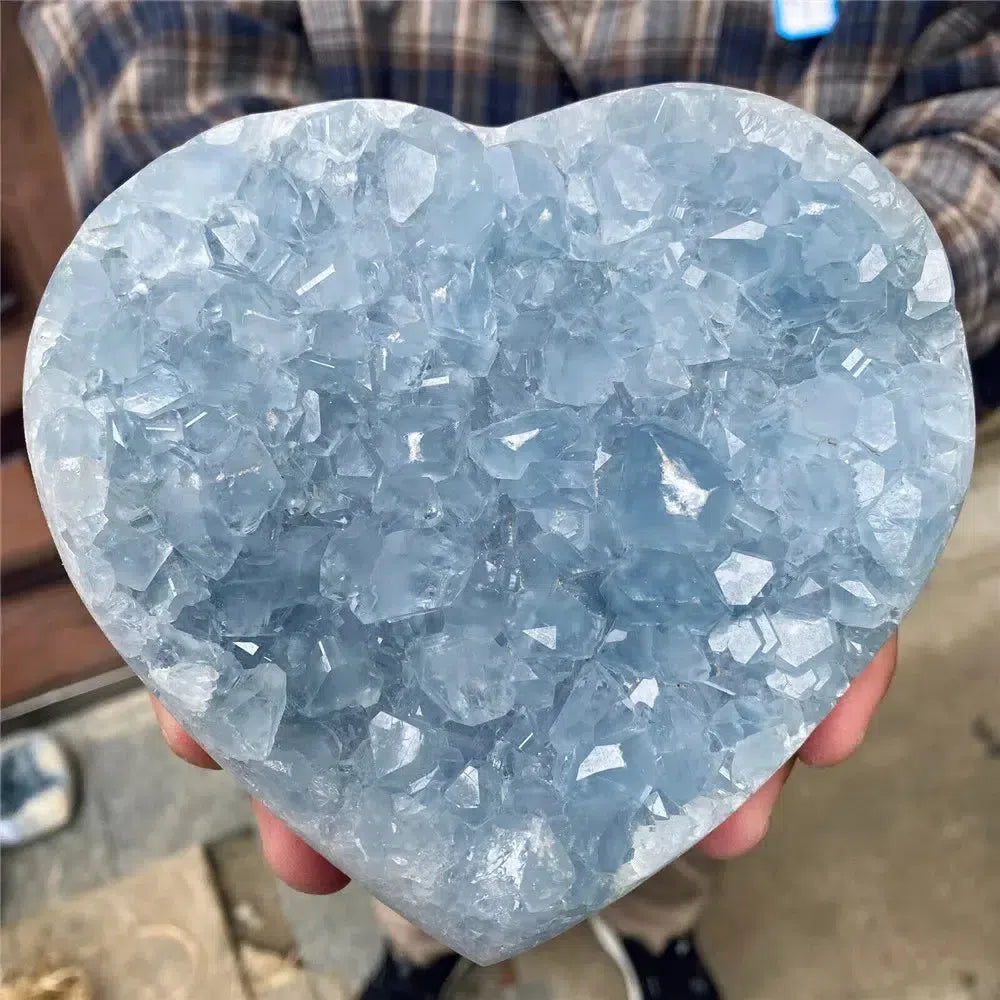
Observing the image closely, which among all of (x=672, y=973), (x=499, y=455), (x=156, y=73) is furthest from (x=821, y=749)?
(x=156, y=73)

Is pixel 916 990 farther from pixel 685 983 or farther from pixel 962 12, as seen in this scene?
pixel 962 12

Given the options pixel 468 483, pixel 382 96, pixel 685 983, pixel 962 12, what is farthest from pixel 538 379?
pixel 685 983

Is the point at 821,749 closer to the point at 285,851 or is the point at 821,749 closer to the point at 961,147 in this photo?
the point at 285,851

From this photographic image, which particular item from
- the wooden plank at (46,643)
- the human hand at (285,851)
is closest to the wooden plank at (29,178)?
the wooden plank at (46,643)

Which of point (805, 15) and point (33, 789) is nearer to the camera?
point (805, 15)

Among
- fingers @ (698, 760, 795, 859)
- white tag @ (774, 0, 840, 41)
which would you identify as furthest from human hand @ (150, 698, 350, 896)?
white tag @ (774, 0, 840, 41)

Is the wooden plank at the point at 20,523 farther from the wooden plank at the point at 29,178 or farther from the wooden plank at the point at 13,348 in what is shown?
the wooden plank at the point at 29,178

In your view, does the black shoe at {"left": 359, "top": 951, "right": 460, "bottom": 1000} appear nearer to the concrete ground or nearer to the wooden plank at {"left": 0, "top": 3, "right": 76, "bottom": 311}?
the concrete ground
